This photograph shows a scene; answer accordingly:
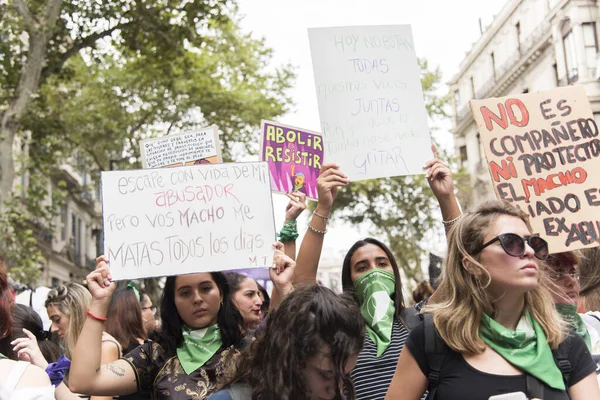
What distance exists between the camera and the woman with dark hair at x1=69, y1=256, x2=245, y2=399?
3.45 metres

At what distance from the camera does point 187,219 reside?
12.5ft

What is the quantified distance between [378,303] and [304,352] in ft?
4.78

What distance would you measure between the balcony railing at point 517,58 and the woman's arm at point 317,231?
98.1ft

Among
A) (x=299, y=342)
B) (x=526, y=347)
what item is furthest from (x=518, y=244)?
(x=299, y=342)

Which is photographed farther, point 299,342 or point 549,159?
point 549,159

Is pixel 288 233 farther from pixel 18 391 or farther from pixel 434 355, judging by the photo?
pixel 18 391

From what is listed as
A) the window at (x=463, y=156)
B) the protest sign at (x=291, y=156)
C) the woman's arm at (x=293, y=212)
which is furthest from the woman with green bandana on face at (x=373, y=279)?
the window at (x=463, y=156)

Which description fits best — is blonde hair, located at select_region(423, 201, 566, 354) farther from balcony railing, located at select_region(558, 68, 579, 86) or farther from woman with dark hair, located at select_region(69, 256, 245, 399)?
balcony railing, located at select_region(558, 68, 579, 86)

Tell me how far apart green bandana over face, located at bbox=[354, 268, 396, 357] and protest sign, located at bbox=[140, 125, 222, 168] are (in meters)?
1.24

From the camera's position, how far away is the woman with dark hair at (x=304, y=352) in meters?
2.63

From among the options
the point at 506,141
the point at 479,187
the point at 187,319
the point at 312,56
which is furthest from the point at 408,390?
the point at 479,187

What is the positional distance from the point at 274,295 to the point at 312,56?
150 cm

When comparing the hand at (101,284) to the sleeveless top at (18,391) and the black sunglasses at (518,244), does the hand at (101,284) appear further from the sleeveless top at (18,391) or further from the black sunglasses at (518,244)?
the black sunglasses at (518,244)

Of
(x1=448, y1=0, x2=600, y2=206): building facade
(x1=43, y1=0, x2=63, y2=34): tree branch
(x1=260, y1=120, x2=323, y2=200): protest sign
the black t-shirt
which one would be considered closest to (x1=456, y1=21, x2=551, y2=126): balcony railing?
(x1=448, y1=0, x2=600, y2=206): building facade
